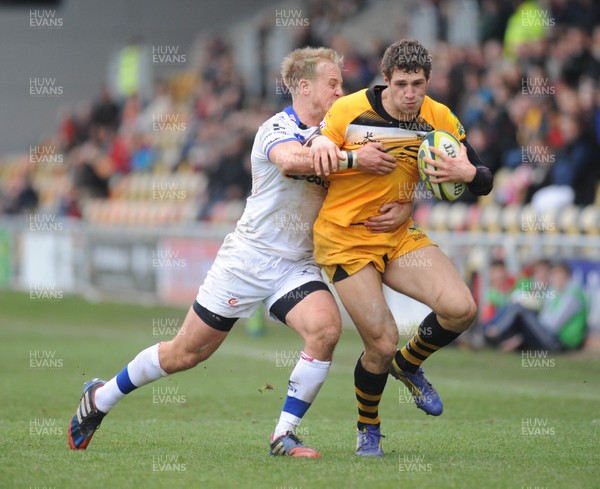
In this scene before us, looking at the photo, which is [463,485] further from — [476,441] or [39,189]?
[39,189]

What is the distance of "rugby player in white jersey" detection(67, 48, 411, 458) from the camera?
6805 millimetres

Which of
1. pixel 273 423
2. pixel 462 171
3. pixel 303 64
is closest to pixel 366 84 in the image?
pixel 273 423

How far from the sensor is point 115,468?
642 cm

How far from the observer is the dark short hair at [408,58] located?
21.5 ft

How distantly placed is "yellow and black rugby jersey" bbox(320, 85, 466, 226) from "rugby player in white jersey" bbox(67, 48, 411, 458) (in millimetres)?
121

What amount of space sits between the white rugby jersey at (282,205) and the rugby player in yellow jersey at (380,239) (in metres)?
0.12

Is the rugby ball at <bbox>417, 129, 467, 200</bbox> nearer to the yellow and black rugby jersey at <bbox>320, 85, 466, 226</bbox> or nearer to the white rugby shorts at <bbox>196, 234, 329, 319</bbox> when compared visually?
the yellow and black rugby jersey at <bbox>320, 85, 466, 226</bbox>

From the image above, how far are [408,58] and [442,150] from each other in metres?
0.56

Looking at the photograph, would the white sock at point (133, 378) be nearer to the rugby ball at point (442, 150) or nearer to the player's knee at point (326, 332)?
the player's knee at point (326, 332)

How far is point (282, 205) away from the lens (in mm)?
7090

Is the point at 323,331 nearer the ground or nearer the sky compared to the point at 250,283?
nearer the ground

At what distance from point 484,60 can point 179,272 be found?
619 centimetres

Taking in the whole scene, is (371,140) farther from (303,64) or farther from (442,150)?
(303,64)

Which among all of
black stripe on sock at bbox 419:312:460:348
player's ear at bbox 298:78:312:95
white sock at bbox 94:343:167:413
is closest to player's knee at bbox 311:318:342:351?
black stripe on sock at bbox 419:312:460:348
